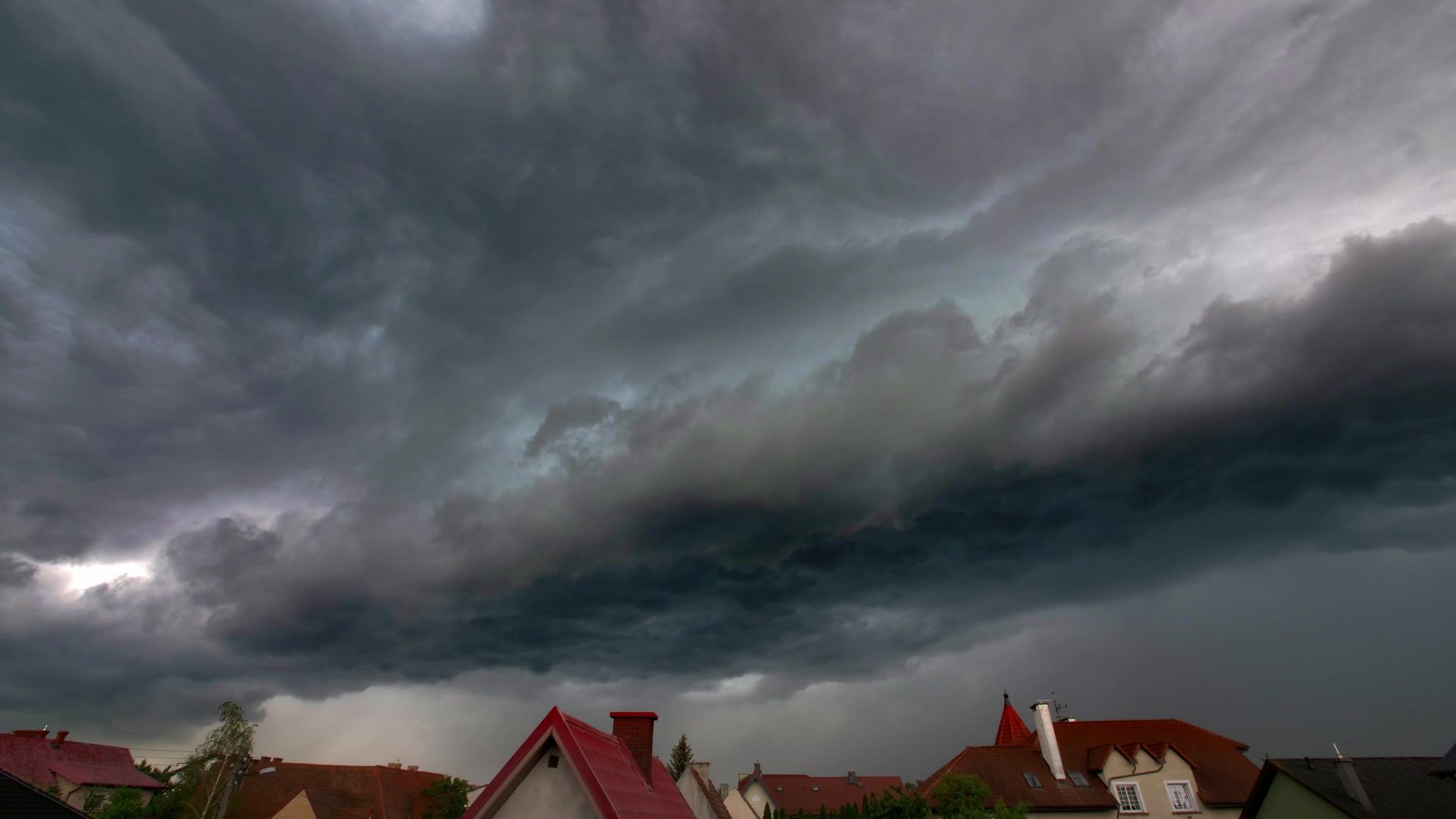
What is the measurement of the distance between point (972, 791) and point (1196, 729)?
3770cm

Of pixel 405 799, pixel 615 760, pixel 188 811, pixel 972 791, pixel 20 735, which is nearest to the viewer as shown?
pixel 615 760

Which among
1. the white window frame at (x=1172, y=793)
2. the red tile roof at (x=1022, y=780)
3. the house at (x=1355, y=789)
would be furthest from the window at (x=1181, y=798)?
the house at (x=1355, y=789)

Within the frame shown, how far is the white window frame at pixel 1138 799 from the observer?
181 feet

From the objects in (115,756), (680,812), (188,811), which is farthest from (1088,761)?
(115,756)

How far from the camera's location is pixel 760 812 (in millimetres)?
101625

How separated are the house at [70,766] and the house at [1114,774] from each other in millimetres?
106030

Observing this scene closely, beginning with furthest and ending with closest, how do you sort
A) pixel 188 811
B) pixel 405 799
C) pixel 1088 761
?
pixel 405 799
pixel 188 811
pixel 1088 761

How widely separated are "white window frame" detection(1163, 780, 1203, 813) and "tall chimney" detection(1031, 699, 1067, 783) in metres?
7.19

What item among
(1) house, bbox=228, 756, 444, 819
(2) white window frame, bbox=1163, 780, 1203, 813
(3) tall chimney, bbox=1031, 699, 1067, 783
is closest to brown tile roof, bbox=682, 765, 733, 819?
(3) tall chimney, bbox=1031, 699, 1067, 783

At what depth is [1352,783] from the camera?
1470 inches

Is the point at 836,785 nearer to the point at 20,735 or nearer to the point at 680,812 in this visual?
the point at 680,812

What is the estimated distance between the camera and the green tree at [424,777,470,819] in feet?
281

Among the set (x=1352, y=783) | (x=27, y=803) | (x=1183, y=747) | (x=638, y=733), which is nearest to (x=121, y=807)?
(x=27, y=803)

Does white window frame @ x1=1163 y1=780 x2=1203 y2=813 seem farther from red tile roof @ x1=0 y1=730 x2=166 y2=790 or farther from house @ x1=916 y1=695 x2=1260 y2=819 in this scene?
red tile roof @ x1=0 y1=730 x2=166 y2=790
